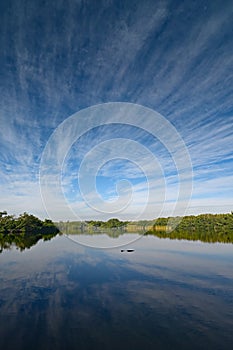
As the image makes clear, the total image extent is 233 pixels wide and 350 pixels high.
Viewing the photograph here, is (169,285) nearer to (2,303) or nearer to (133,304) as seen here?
(133,304)

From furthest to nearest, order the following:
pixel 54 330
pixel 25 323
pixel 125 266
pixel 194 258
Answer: pixel 194 258 < pixel 125 266 < pixel 25 323 < pixel 54 330

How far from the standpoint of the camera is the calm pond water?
32.9 ft

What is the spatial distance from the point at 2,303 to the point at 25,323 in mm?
4124

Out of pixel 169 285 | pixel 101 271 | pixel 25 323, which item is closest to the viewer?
pixel 25 323

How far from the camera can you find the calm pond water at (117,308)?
1002 cm

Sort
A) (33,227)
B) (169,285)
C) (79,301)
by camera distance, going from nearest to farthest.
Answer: (79,301) < (169,285) < (33,227)

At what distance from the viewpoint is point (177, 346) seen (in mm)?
9414

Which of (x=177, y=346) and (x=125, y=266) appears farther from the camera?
Result: (x=125, y=266)

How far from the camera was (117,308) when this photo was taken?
13867 mm

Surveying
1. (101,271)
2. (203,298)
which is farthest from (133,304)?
(101,271)

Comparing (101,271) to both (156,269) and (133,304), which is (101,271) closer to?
(156,269)

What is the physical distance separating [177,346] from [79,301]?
26.1 ft

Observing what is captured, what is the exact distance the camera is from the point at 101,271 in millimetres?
24812

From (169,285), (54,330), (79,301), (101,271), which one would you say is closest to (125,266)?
(101,271)
